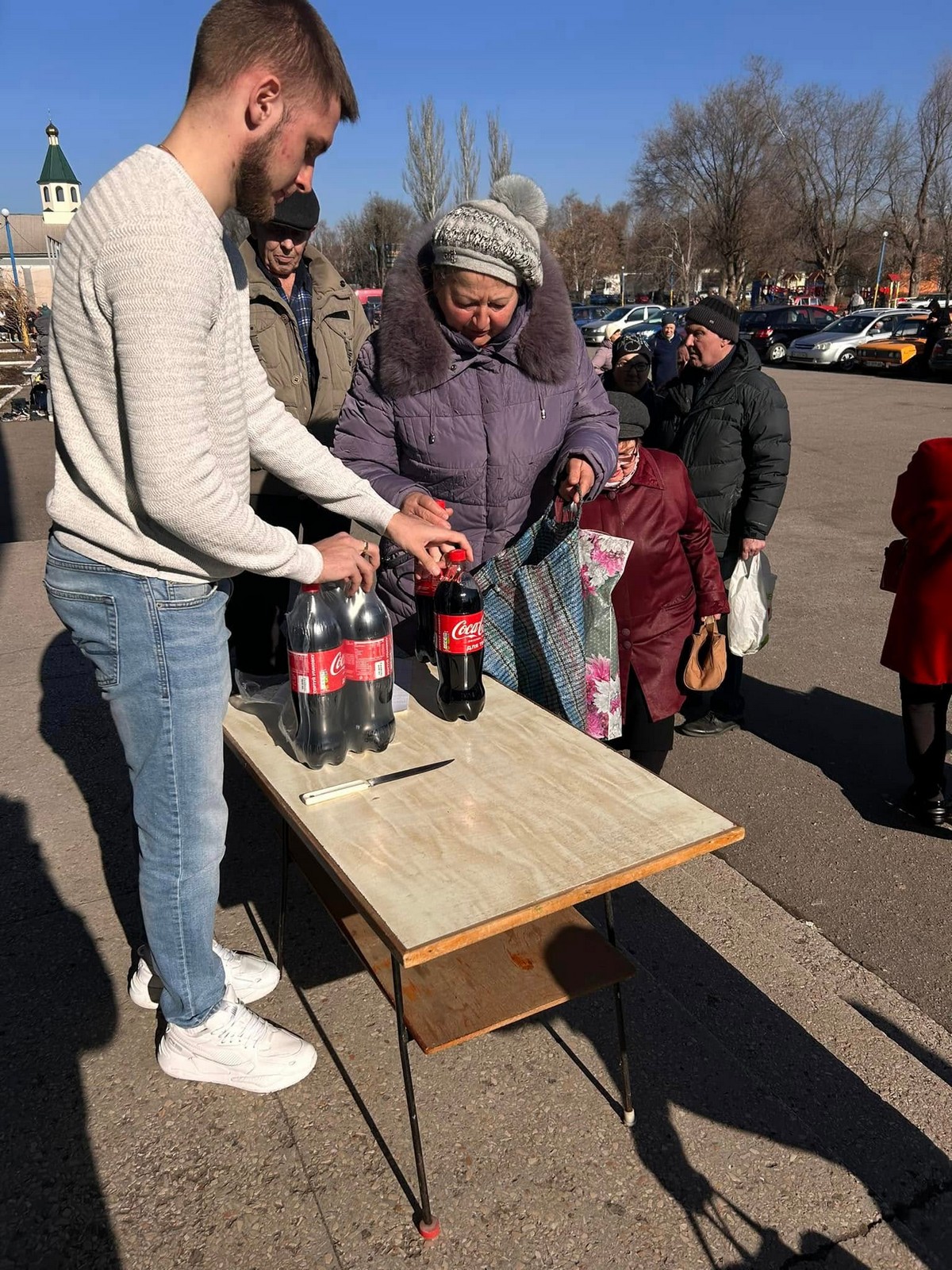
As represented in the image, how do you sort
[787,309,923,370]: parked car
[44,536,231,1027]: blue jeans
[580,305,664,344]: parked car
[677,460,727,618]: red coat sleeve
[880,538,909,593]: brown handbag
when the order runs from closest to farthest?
[44,536,231,1027]: blue jeans
[677,460,727,618]: red coat sleeve
[880,538,909,593]: brown handbag
[787,309,923,370]: parked car
[580,305,664,344]: parked car

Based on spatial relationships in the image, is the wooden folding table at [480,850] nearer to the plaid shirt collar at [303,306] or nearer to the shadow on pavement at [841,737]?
the plaid shirt collar at [303,306]

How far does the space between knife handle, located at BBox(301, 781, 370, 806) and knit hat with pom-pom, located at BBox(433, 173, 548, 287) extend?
1453mm

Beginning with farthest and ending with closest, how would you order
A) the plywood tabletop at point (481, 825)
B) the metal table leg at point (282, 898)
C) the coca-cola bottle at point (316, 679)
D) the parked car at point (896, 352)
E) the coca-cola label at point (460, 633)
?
the parked car at point (896, 352)
the metal table leg at point (282, 898)
the coca-cola label at point (460, 633)
the coca-cola bottle at point (316, 679)
the plywood tabletop at point (481, 825)

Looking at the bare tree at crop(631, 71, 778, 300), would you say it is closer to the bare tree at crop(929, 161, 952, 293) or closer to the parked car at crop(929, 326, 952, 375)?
the bare tree at crop(929, 161, 952, 293)

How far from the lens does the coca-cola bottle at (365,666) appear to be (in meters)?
2.20

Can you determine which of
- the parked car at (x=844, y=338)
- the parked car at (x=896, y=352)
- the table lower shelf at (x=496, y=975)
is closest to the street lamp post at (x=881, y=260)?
the parked car at (x=844, y=338)

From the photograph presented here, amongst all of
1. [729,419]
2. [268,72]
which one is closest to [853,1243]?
[268,72]

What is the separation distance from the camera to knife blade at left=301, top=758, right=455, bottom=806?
199 centimetres

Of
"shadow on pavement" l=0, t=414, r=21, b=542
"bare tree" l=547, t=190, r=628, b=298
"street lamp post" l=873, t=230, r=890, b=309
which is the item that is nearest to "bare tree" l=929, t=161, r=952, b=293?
"street lamp post" l=873, t=230, r=890, b=309

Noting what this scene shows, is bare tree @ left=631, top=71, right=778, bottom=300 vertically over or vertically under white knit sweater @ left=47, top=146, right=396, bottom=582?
over

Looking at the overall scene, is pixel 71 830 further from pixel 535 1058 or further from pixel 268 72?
pixel 268 72

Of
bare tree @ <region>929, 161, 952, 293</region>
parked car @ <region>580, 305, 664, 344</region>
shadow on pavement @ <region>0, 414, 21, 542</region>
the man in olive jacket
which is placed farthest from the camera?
bare tree @ <region>929, 161, 952, 293</region>

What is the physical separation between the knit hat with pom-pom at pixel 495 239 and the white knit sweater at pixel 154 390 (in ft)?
2.72

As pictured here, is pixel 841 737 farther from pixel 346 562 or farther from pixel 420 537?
pixel 346 562
